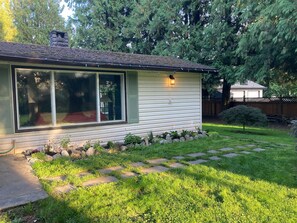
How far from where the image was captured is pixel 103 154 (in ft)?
17.8

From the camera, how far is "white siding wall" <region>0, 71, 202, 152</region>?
231 inches

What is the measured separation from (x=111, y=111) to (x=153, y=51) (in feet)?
32.1

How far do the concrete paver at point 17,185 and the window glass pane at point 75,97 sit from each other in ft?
5.63

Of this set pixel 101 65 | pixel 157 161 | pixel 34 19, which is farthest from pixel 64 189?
pixel 34 19

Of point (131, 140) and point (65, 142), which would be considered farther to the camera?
point (131, 140)

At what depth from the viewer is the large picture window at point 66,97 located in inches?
222

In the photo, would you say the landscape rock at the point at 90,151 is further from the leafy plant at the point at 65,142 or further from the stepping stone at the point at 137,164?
the stepping stone at the point at 137,164

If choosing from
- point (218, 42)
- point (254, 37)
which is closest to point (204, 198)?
point (254, 37)

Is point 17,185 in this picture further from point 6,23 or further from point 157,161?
point 6,23

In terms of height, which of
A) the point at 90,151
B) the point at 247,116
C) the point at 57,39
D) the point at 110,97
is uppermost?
the point at 57,39

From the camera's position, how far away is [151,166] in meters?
4.48

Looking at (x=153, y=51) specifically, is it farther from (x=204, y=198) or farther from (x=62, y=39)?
(x=204, y=198)

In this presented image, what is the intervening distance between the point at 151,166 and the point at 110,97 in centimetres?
297

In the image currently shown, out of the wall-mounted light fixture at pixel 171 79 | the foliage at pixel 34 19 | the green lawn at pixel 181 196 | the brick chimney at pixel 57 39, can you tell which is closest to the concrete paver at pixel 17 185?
the green lawn at pixel 181 196
